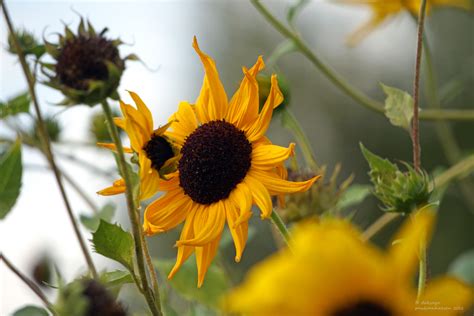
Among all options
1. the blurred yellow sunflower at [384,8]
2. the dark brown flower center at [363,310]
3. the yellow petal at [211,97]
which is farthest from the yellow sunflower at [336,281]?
the blurred yellow sunflower at [384,8]

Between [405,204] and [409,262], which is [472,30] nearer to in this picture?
[405,204]

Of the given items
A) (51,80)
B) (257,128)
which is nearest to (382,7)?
(257,128)

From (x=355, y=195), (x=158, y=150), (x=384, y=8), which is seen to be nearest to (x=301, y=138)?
(x=355, y=195)

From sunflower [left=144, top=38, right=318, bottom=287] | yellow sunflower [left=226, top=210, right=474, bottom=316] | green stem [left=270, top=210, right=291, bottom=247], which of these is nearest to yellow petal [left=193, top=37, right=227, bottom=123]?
sunflower [left=144, top=38, right=318, bottom=287]

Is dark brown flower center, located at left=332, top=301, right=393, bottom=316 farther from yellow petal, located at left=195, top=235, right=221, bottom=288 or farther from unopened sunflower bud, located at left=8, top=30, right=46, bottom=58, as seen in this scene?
unopened sunflower bud, located at left=8, top=30, right=46, bottom=58

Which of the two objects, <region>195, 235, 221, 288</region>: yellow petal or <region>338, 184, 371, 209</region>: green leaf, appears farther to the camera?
<region>338, 184, 371, 209</region>: green leaf

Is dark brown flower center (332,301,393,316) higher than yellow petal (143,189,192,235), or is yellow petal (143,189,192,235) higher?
yellow petal (143,189,192,235)

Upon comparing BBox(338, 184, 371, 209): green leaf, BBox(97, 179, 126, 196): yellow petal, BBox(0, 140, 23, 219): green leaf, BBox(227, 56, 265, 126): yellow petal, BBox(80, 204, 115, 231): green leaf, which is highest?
BBox(0, 140, 23, 219): green leaf

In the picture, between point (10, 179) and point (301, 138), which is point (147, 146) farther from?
point (301, 138)
